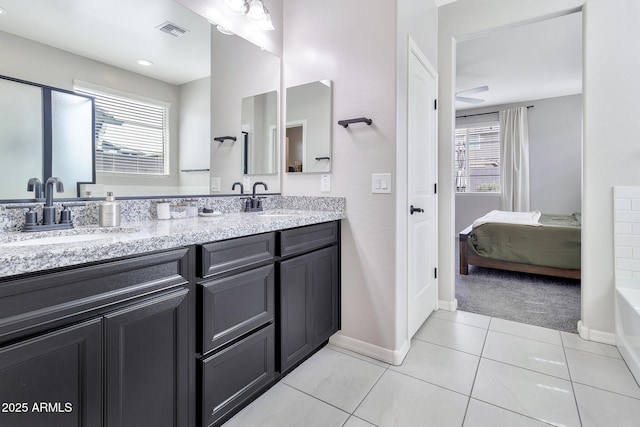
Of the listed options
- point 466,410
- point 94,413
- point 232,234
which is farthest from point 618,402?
point 94,413

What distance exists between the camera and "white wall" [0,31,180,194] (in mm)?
1186

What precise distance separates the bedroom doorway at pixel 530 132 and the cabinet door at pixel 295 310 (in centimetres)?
172

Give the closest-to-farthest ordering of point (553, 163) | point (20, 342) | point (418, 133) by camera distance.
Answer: point (20, 342), point (418, 133), point (553, 163)

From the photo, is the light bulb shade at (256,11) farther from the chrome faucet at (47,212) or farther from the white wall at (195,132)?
the chrome faucet at (47,212)

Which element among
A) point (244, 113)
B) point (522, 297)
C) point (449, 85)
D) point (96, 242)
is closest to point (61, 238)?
point (96, 242)

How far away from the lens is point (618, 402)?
60.8 inches

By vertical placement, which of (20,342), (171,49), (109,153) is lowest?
(20,342)

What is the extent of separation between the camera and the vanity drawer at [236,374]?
1.23 m

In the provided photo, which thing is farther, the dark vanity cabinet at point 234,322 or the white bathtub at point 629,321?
the white bathtub at point 629,321

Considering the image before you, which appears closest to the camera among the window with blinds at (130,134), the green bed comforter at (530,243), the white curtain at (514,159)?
the window with blinds at (130,134)

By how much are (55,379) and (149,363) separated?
0.84ft

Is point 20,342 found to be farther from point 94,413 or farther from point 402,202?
point 402,202

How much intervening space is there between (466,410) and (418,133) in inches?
66.6

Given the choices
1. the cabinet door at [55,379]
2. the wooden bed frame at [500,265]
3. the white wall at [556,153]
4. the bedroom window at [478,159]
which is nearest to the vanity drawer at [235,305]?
the cabinet door at [55,379]
